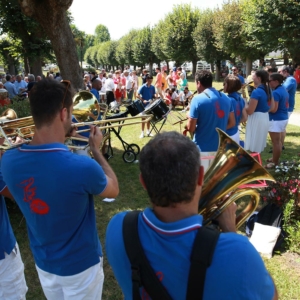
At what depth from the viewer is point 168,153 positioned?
107 cm

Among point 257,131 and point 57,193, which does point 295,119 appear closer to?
point 257,131

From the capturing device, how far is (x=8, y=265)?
6.86 feet

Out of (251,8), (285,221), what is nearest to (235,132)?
(285,221)

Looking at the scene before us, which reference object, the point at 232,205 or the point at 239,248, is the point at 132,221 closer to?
the point at 239,248

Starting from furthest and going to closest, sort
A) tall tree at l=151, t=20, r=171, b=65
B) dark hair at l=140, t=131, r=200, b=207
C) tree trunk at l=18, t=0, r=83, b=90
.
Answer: tall tree at l=151, t=20, r=171, b=65 → tree trunk at l=18, t=0, r=83, b=90 → dark hair at l=140, t=131, r=200, b=207

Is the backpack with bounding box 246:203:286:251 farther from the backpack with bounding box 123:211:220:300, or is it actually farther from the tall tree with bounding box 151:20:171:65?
the tall tree with bounding box 151:20:171:65

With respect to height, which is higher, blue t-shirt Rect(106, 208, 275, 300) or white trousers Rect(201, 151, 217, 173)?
blue t-shirt Rect(106, 208, 275, 300)

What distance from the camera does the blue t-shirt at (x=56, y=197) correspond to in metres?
1.59

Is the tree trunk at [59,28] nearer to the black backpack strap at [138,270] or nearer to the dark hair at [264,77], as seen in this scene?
the dark hair at [264,77]

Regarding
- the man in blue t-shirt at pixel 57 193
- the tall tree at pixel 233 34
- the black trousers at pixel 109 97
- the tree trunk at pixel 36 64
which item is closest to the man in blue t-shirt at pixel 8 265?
the man in blue t-shirt at pixel 57 193

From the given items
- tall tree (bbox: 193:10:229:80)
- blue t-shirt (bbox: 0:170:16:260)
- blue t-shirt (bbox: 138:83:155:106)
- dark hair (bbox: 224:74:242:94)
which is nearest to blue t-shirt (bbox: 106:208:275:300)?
blue t-shirt (bbox: 0:170:16:260)

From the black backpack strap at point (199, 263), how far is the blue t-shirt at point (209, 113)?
2845 mm

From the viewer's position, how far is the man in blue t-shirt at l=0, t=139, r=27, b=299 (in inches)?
80.6

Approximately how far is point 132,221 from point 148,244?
0.11 m
